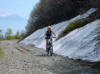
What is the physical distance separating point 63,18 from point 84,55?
25.4 meters

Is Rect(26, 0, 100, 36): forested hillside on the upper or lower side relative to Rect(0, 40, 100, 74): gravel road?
upper

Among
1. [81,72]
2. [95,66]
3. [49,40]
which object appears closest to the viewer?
[81,72]

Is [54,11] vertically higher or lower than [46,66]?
higher

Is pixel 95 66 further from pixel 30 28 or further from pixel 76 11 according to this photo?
pixel 30 28

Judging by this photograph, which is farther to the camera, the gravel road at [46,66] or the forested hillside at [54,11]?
the forested hillside at [54,11]

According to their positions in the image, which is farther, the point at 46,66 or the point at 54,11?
the point at 54,11

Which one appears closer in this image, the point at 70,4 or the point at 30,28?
the point at 70,4

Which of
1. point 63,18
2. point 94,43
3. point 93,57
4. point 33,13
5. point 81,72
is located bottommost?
point 81,72

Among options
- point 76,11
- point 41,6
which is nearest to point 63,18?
point 76,11

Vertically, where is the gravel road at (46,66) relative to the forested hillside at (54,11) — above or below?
below

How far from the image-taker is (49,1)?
39719 millimetres

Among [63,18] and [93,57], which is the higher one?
[63,18]

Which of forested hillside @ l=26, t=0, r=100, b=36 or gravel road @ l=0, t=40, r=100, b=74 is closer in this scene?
gravel road @ l=0, t=40, r=100, b=74

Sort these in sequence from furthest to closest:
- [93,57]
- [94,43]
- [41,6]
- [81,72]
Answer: [41,6] → [94,43] → [93,57] → [81,72]
